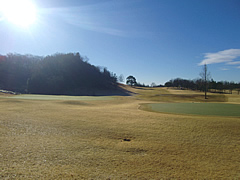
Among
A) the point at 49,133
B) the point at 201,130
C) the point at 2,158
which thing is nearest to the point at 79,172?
the point at 2,158

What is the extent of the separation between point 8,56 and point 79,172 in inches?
4609

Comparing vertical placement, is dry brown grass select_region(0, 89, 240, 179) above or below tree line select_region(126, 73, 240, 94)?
below

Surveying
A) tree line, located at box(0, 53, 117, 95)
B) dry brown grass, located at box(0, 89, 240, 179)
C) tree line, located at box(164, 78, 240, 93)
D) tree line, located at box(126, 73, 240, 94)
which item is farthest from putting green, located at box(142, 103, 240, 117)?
tree line, located at box(0, 53, 117, 95)

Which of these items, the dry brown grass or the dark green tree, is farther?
the dark green tree

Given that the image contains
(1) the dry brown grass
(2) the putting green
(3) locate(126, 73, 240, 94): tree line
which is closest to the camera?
(1) the dry brown grass

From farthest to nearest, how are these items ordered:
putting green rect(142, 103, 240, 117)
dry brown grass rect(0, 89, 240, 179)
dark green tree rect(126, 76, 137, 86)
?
dark green tree rect(126, 76, 137, 86) → putting green rect(142, 103, 240, 117) → dry brown grass rect(0, 89, 240, 179)

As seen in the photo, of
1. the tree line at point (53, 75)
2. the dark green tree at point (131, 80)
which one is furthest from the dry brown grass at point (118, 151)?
the dark green tree at point (131, 80)

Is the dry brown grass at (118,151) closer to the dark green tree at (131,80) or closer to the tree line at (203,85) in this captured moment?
the tree line at (203,85)

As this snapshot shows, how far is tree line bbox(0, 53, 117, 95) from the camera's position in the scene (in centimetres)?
7525

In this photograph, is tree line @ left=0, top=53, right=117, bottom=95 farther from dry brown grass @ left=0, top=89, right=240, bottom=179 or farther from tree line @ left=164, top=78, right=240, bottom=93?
dry brown grass @ left=0, top=89, right=240, bottom=179

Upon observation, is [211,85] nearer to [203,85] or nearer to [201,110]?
[203,85]

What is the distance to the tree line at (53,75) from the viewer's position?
75.2m

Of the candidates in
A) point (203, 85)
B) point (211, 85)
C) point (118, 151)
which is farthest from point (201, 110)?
point (211, 85)

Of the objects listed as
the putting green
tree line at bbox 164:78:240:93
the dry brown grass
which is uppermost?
tree line at bbox 164:78:240:93
